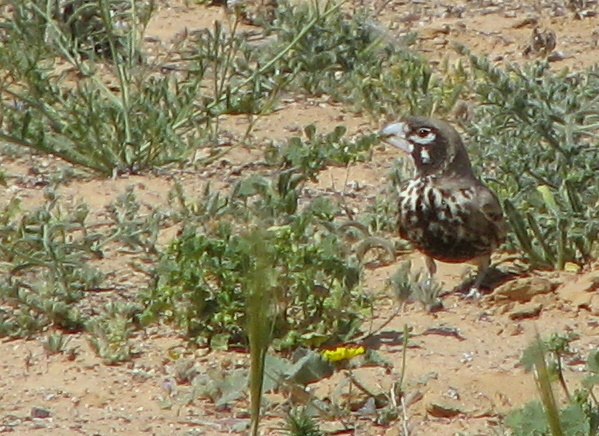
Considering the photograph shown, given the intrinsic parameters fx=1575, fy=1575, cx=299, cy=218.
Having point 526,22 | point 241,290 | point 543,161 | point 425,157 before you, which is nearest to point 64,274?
point 241,290

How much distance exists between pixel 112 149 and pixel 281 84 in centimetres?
81

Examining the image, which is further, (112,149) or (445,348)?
(112,149)

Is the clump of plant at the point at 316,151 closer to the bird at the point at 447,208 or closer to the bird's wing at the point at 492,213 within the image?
the bird at the point at 447,208

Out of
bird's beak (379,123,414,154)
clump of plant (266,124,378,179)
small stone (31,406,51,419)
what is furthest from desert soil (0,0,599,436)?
bird's beak (379,123,414,154)

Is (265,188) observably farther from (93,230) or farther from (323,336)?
(323,336)

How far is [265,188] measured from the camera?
654 cm

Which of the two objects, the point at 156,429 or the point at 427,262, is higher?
the point at 156,429

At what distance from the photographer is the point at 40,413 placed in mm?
4738

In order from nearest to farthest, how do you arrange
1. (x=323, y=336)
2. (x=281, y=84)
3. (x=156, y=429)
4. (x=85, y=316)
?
(x=156, y=429) < (x=323, y=336) < (x=85, y=316) < (x=281, y=84)

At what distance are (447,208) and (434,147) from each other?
313mm

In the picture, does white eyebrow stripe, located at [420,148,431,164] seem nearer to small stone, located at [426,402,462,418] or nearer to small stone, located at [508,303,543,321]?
small stone, located at [508,303,543,321]

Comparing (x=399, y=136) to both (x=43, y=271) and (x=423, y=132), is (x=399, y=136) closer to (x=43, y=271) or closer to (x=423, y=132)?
(x=423, y=132)

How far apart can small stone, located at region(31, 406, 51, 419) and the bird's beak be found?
2259mm

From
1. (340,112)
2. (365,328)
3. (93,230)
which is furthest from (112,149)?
(365,328)
